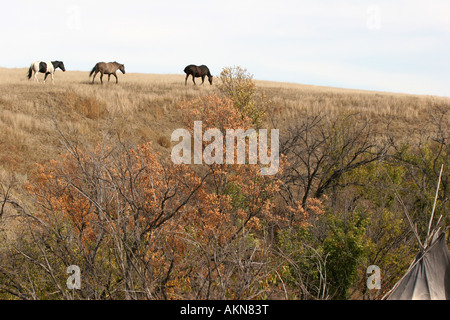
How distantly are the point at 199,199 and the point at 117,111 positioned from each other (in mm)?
5728

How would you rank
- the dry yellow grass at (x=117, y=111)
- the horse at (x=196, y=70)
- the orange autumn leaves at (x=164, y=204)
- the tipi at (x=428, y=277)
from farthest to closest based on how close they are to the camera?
the horse at (x=196, y=70), the dry yellow grass at (x=117, y=111), the orange autumn leaves at (x=164, y=204), the tipi at (x=428, y=277)

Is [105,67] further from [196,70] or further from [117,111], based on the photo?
[117,111]

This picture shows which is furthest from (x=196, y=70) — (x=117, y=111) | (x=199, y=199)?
(x=199, y=199)

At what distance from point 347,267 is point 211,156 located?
7.16 m

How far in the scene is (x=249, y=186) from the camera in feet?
59.6

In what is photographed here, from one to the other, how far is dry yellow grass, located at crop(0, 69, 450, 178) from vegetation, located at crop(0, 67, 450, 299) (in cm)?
16

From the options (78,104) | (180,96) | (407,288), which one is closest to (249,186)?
(407,288)

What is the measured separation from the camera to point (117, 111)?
760 inches

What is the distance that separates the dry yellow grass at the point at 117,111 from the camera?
26.5m

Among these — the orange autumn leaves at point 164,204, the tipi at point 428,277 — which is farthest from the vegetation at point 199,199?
the tipi at point 428,277

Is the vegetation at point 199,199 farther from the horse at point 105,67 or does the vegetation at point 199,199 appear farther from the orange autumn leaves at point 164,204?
the horse at point 105,67

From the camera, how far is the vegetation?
9.09m

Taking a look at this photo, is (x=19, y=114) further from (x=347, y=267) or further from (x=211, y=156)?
(x=347, y=267)

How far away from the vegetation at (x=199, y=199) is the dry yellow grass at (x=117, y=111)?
16 centimetres
